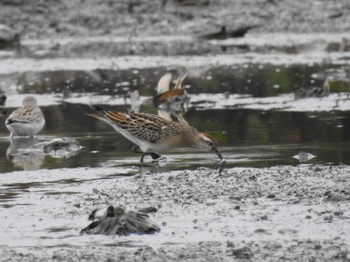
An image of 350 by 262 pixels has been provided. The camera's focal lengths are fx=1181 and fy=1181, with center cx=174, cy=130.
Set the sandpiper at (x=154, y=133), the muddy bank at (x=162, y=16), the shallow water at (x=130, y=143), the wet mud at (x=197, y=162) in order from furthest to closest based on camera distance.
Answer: the muddy bank at (x=162, y=16)
the sandpiper at (x=154, y=133)
the shallow water at (x=130, y=143)
the wet mud at (x=197, y=162)

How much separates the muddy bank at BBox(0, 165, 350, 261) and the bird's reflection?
0.78m

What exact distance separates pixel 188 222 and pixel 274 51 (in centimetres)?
2392

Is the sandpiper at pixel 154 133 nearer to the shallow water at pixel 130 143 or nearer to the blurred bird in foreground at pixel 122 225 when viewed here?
the shallow water at pixel 130 143

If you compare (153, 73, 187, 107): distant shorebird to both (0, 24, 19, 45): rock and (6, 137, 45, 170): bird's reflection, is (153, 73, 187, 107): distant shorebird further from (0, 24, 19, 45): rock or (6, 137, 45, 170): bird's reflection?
(0, 24, 19, 45): rock

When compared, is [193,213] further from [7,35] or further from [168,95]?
[7,35]

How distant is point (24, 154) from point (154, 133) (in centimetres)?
230

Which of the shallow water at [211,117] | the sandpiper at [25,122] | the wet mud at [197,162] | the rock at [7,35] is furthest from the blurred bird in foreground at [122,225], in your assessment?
the rock at [7,35]

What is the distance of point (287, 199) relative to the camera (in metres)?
11.9

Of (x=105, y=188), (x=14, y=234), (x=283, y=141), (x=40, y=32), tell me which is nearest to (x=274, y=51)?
(x=40, y=32)

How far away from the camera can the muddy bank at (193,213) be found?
9.91 m

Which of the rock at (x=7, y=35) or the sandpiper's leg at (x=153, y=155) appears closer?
the sandpiper's leg at (x=153, y=155)

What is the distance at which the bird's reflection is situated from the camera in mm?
15324

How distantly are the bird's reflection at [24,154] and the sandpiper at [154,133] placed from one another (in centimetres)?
112

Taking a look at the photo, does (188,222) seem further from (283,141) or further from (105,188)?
(283,141)
